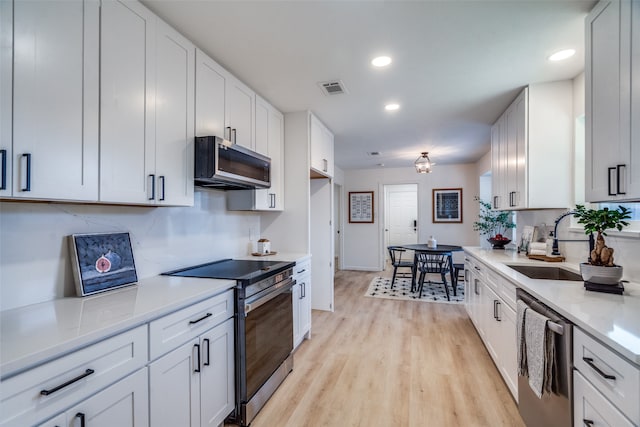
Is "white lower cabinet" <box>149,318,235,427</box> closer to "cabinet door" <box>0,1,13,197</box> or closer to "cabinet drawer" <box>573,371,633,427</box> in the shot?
"cabinet door" <box>0,1,13,197</box>

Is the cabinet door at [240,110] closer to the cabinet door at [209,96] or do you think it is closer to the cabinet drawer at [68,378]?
the cabinet door at [209,96]

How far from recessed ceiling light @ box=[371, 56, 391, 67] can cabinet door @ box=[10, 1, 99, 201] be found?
1677 millimetres

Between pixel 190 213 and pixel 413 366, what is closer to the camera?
pixel 190 213

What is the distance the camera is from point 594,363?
1.14 metres

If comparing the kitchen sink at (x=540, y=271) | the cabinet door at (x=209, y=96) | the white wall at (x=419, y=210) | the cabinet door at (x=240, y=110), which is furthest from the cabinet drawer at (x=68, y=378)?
the white wall at (x=419, y=210)

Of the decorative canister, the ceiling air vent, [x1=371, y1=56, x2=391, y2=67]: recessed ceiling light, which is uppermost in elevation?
[x1=371, y1=56, x2=391, y2=67]: recessed ceiling light

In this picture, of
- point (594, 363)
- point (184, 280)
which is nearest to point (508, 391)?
point (594, 363)

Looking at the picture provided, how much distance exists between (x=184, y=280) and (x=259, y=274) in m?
0.46

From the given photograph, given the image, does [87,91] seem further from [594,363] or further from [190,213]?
[594,363]

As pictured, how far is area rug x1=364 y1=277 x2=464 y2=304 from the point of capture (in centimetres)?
465

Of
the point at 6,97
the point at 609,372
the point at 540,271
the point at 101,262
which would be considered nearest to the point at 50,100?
the point at 6,97

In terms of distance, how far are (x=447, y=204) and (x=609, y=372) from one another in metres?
5.94

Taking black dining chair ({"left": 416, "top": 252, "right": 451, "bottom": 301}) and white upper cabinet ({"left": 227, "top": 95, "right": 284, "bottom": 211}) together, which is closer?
white upper cabinet ({"left": 227, "top": 95, "right": 284, "bottom": 211})

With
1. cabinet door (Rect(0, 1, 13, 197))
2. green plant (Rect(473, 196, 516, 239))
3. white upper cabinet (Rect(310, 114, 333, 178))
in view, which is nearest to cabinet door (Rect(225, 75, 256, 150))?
white upper cabinet (Rect(310, 114, 333, 178))
